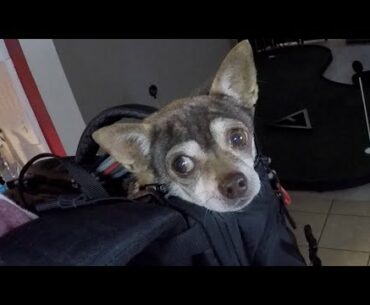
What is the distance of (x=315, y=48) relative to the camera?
3537mm

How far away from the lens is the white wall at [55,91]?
146 cm

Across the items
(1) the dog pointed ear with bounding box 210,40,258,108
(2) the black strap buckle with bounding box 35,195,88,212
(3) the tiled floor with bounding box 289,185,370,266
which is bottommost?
(3) the tiled floor with bounding box 289,185,370,266

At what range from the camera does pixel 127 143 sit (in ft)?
2.64

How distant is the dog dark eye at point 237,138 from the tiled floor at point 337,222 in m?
0.85

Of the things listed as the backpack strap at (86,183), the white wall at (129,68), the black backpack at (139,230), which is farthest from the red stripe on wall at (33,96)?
the backpack strap at (86,183)

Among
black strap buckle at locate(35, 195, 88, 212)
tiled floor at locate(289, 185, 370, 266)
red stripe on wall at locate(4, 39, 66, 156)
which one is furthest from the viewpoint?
tiled floor at locate(289, 185, 370, 266)

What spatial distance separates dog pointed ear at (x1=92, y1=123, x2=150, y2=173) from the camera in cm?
75

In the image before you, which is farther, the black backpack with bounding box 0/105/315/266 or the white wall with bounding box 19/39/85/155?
the white wall with bounding box 19/39/85/155

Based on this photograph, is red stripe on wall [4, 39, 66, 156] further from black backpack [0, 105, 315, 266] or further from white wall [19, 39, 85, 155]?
black backpack [0, 105, 315, 266]

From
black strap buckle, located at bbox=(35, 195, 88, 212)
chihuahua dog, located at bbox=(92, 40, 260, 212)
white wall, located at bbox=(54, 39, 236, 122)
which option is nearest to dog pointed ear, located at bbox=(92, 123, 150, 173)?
chihuahua dog, located at bbox=(92, 40, 260, 212)

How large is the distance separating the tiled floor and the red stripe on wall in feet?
2.91

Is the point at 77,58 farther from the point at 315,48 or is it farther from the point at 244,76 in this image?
the point at 315,48

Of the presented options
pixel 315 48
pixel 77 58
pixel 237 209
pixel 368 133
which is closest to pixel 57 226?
pixel 237 209

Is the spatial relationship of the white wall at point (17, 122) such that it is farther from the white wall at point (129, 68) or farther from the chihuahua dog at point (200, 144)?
the chihuahua dog at point (200, 144)
